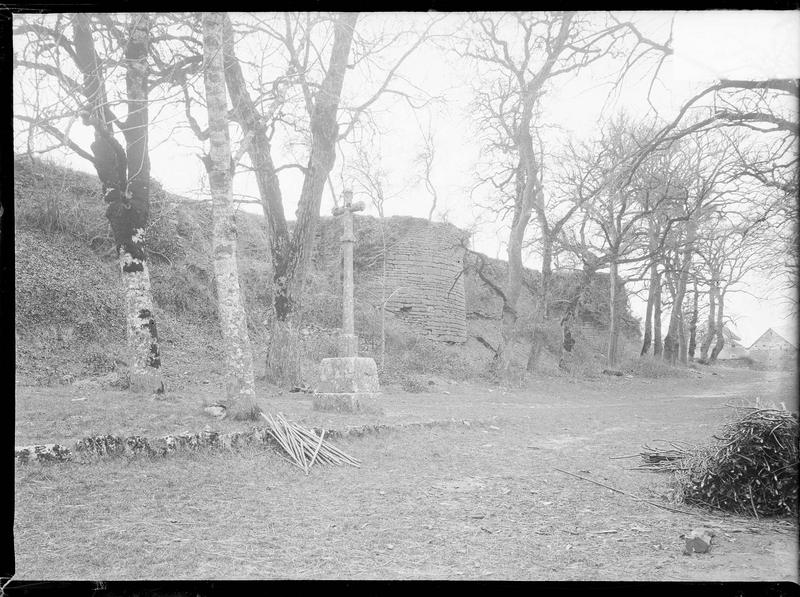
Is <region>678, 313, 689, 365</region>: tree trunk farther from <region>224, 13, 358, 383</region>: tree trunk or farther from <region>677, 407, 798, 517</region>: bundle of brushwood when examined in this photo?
<region>677, 407, 798, 517</region>: bundle of brushwood

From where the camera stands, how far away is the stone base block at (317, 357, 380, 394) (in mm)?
6852

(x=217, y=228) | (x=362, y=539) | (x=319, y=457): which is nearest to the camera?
(x=362, y=539)

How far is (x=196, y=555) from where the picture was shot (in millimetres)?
2697

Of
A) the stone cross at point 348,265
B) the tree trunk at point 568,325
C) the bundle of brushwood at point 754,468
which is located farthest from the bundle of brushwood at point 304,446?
the tree trunk at point 568,325

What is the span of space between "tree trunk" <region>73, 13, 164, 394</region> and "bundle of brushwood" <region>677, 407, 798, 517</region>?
20.1 feet

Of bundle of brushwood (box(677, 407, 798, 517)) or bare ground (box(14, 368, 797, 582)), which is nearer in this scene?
bare ground (box(14, 368, 797, 582))

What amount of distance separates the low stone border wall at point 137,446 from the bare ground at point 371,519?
11 cm

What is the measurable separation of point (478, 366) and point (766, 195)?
849 cm

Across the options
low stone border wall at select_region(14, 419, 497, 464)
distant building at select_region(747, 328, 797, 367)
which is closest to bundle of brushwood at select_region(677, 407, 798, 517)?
distant building at select_region(747, 328, 797, 367)

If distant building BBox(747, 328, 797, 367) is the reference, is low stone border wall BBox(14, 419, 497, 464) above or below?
below

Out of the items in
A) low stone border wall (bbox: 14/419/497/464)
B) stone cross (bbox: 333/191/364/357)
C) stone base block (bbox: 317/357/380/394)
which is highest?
stone cross (bbox: 333/191/364/357)

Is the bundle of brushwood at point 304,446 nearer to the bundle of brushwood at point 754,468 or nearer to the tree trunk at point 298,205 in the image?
the bundle of brushwood at point 754,468
